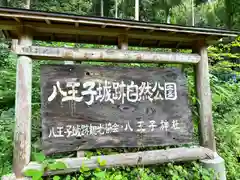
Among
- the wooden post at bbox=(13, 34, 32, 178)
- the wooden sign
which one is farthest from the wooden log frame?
the wooden sign

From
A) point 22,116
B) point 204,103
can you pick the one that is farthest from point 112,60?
point 204,103

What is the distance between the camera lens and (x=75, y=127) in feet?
8.20

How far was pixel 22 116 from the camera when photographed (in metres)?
2.31

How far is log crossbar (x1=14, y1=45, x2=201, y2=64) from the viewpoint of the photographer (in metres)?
2.40

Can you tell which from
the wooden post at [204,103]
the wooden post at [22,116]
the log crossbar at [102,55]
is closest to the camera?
the wooden post at [22,116]

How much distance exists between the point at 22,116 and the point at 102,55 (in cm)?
123

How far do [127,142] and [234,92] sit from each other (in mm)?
4396

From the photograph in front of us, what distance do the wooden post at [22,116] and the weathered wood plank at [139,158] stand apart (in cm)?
12

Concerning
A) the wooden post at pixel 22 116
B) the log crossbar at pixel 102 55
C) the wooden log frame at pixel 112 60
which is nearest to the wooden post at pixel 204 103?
the wooden log frame at pixel 112 60

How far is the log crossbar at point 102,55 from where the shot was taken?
2400 millimetres

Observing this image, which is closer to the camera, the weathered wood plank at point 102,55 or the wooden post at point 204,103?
the weathered wood plank at point 102,55

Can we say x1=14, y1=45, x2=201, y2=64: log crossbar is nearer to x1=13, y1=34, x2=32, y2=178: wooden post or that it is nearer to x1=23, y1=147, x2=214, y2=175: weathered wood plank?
x1=13, y1=34, x2=32, y2=178: wooden post

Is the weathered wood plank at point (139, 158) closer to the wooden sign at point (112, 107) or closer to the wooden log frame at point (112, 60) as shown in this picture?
the wooden log frame at point (112, 60)

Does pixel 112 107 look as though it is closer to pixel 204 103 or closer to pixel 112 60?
pixel 112 60
